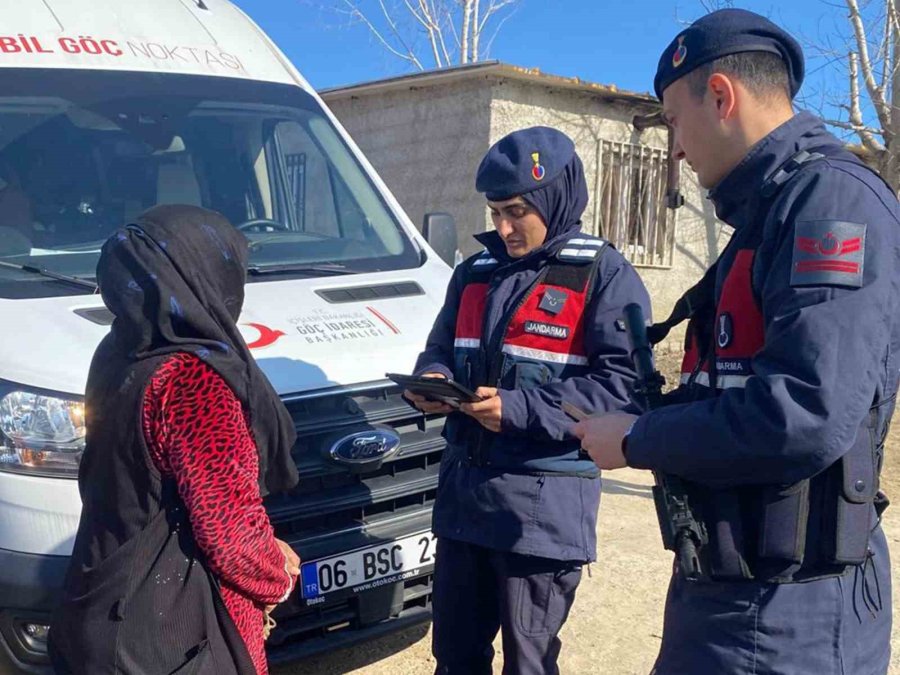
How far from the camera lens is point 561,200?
253cm

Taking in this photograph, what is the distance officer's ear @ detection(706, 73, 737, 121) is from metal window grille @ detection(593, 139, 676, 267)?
27.9 ft

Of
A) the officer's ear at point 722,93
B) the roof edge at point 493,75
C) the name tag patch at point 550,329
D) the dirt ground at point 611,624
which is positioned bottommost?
the dirt ground at point 611,624

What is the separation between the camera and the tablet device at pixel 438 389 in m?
2.30

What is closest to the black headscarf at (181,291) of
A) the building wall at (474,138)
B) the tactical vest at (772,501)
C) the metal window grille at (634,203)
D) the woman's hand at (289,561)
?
the woman's hand at (289,561)

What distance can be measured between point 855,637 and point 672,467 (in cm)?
46

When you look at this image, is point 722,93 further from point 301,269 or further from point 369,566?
point 301,269

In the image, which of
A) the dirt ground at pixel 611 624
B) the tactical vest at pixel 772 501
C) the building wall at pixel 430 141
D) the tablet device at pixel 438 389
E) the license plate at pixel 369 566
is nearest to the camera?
the tactical vest at pixel 772 501

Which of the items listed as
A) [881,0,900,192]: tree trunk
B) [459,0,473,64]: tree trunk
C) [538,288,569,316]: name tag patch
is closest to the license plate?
[538,288,569,316]: name tag patch

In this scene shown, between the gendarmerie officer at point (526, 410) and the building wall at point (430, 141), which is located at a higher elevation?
the building wall at point (430, 141)

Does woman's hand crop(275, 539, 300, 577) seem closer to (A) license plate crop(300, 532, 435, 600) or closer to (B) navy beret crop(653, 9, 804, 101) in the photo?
(A) license plate crop(300, 532, 435, 600)

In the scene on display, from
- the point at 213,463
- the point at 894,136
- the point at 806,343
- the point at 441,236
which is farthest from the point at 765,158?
the point at 894,136

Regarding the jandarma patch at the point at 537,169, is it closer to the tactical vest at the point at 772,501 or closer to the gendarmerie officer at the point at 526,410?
the gendarmerie officer at the point at 526,410

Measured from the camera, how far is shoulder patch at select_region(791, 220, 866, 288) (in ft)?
4.57

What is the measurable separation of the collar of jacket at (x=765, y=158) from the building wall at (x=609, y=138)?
7701mm
